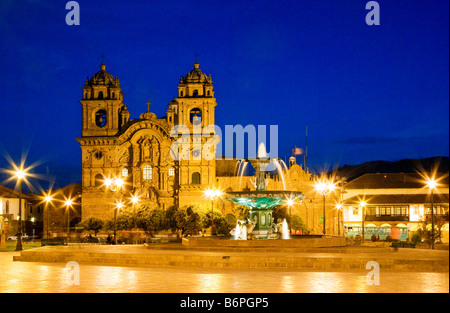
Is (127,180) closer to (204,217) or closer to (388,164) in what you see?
(204,217)

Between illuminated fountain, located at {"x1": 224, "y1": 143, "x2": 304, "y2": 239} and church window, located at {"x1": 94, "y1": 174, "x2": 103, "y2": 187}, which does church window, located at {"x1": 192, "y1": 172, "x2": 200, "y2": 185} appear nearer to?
church window, located at {"x1": 94, "y1": 174, "x2": 103, "y2": 187}

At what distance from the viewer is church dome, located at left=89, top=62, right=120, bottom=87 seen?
66062 mm

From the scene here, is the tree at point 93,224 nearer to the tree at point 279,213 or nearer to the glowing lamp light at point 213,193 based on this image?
the glowing lamp light at point 213,193

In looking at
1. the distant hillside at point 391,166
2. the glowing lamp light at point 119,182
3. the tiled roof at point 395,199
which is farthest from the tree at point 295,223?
the distant hillside at point 391,166

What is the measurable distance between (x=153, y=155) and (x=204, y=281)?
165 feet

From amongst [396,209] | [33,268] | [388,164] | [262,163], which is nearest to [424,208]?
[396,209]

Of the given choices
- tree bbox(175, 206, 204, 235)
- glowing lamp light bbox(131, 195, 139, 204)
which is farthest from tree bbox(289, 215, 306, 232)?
glowing lamp light bbox(131, 195, 139, 204)

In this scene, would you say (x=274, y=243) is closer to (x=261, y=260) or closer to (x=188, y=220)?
(x=261, y=260)

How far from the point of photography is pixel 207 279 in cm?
1491

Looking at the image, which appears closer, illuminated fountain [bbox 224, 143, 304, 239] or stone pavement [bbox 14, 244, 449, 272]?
stone pavement [bbox 14, 244, 449, 272]

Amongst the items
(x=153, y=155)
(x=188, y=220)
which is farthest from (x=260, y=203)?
(x=153, y=155)

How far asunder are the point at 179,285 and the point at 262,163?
13.7 meters

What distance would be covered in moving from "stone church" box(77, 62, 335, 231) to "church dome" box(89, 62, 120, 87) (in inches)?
4.2

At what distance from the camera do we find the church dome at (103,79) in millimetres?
66062
